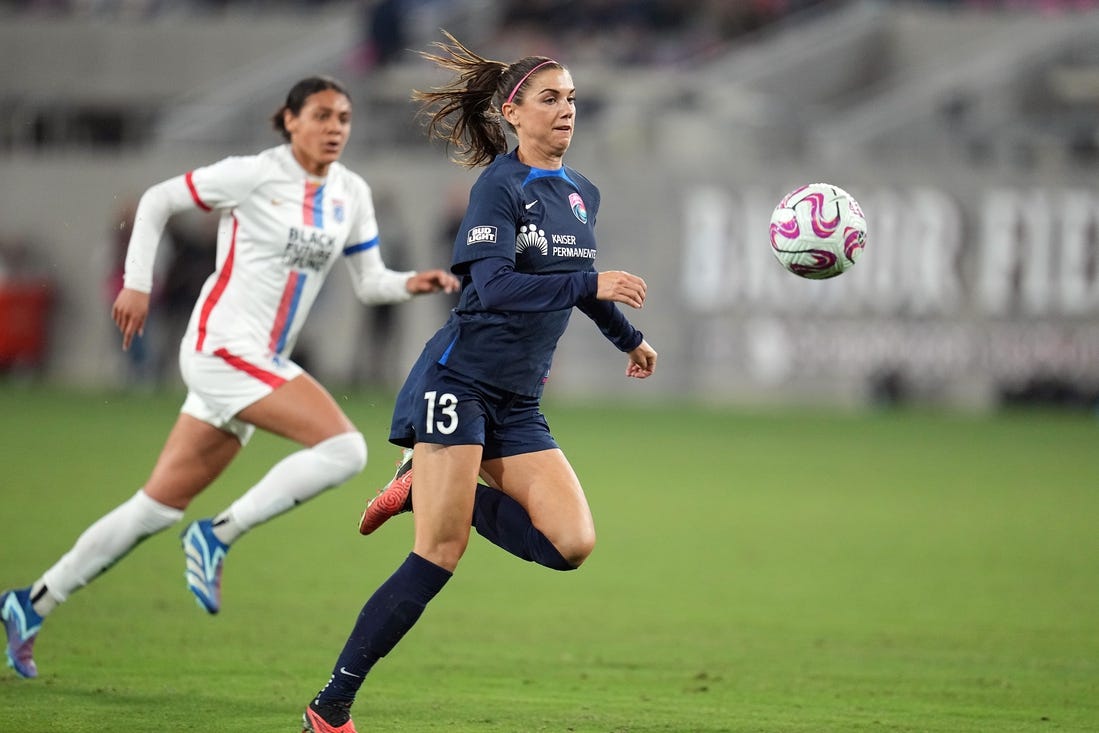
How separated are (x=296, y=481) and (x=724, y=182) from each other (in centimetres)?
1525

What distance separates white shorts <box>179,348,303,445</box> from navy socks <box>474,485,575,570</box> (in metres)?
1.52

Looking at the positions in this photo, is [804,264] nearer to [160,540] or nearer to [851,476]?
[160,540]

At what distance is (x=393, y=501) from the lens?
611 cm

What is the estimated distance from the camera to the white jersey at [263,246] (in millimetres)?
7301

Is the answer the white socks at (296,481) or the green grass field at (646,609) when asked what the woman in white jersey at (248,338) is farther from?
the green grass field at (646,609)

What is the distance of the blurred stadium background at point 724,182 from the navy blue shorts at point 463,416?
14.9m

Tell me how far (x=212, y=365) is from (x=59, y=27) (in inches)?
944

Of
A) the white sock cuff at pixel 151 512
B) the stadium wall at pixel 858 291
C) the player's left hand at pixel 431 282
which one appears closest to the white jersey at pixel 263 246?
the player's left hand at pixel 431 282

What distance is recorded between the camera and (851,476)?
14484 mm

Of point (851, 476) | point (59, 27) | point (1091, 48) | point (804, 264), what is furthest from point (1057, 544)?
point (59, 27)

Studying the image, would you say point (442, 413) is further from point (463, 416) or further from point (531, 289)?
point (531, 289)

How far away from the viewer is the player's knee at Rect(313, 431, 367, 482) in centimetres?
718

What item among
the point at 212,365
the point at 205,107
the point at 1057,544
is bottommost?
the point at 1057,544

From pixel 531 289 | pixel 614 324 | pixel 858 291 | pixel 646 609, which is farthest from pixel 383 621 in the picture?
pixel 858 291
